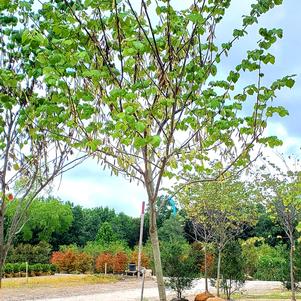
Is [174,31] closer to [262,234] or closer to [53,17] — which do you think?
[53,17]

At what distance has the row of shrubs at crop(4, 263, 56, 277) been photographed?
2436cm

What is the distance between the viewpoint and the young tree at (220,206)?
16.1m

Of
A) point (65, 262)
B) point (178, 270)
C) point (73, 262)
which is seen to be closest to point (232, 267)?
point (178, 270)

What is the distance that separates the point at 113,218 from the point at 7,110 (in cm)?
3790

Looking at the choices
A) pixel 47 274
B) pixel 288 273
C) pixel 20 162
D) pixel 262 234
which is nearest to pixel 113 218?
pixel 262 234

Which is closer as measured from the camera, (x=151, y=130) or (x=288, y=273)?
(x=151, y=130)

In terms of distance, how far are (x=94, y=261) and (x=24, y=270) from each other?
3.87 m

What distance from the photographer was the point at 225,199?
16.0 m

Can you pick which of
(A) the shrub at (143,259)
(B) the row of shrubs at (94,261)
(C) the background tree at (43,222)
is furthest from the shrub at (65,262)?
(C) the background tree at (43,222)

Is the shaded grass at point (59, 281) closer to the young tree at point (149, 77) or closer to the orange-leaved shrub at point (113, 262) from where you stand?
the orange-leaved shrub at point (113, 262)

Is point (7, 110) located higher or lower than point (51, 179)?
higher

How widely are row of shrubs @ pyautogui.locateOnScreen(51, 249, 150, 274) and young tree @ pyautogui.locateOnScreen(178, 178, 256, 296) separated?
10257 millimetres

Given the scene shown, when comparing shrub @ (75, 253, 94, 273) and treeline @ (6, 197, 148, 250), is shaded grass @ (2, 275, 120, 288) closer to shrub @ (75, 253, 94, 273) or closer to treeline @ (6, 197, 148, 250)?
shrub @ (75, 253, 94, 273)

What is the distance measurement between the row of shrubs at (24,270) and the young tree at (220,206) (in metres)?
11.0
